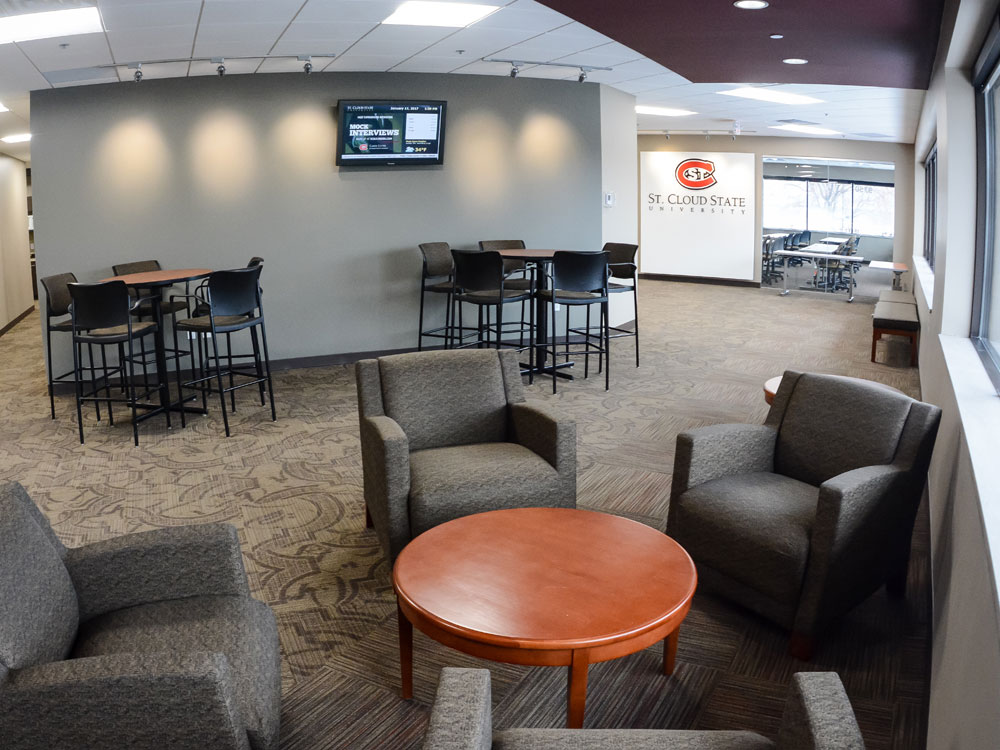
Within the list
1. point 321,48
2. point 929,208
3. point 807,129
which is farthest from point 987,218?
point 807,129

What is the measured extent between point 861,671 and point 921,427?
81cm

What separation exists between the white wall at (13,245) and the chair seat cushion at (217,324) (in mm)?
5819

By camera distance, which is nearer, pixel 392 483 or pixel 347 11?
pixel 392 483

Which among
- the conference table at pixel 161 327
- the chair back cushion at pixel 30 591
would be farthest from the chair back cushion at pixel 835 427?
the conference table at pixel 161 327

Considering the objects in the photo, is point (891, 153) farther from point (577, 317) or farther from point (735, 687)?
point (735, 687)

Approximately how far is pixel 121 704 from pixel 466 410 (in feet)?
6.86

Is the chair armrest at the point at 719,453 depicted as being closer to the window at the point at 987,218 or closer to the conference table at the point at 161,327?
A: the window at the point at 987,218

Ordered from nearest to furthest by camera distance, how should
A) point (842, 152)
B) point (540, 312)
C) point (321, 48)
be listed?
point (321, 48), point (540, 312), point (842, 152)

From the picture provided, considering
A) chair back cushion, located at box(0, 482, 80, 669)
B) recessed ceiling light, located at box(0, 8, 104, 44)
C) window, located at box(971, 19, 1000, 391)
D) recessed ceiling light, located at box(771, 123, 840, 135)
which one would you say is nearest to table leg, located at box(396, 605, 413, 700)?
chair back cushion, located at box(0, 482, 80, 669)

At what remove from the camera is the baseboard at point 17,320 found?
33.1ft

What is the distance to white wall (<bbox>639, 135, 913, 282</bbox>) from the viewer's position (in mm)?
12797

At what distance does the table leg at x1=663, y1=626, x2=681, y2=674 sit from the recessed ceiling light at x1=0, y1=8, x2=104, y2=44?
4174mm

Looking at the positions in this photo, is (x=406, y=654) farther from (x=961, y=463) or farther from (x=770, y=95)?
(x=770, y=95)

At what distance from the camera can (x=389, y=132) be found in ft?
24.6
